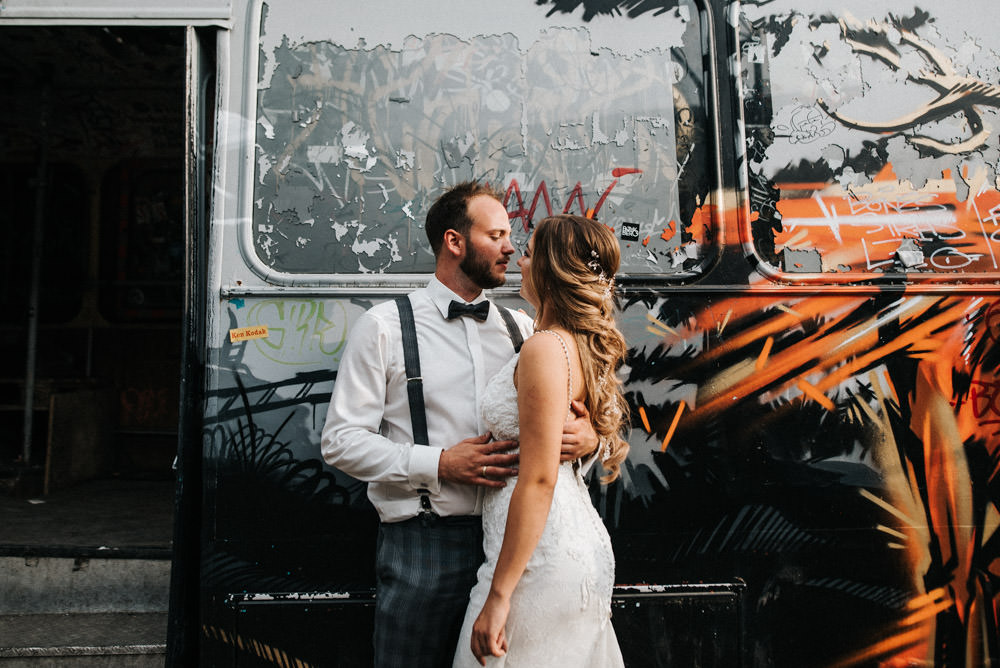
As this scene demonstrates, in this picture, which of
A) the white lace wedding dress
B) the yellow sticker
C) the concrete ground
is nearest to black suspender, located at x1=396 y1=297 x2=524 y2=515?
the white lace wedding dress


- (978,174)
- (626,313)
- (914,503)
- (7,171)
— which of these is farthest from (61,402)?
(978,174)

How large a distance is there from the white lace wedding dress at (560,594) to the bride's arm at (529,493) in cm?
5

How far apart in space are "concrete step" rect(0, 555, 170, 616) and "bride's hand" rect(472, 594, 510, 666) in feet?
6.03

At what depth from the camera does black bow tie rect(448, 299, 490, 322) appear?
73.2 inches

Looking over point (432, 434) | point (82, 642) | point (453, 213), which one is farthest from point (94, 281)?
point (432, 434)

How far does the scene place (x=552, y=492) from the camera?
4.81ft

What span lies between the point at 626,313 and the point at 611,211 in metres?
0.36

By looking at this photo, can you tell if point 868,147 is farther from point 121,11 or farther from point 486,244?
point 121,11

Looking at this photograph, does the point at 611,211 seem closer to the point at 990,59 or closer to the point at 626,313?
the point at 626,313

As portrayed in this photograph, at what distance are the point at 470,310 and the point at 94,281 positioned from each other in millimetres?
4640

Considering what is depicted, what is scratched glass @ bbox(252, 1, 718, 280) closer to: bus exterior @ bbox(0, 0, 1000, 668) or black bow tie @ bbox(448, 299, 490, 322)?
bus exterior @ bbox(0, 0, 1000, 668)

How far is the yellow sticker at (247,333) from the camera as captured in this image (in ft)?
6.91

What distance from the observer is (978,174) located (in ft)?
7.30

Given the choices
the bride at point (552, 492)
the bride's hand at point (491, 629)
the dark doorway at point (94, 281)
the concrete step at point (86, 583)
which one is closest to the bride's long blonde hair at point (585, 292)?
the bride at point (552, 492)
